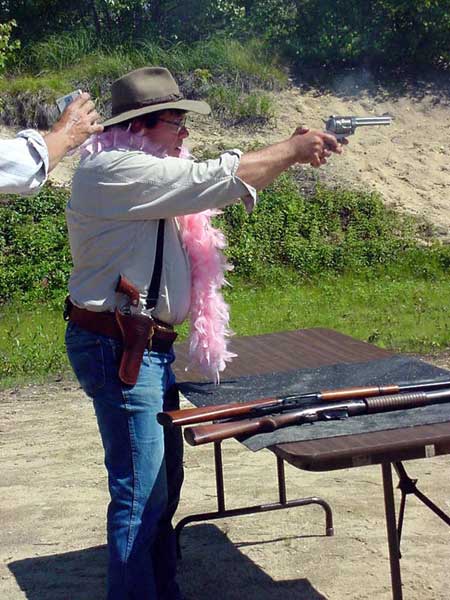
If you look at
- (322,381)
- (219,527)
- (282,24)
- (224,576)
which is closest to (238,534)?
(219,527)

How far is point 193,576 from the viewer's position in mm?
4125

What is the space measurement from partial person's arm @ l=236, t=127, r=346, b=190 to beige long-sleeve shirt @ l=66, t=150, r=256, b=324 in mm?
41

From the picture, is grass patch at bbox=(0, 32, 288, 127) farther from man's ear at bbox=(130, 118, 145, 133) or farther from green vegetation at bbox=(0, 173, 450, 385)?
man's ear at bbox=(130, 118, 145, 133)

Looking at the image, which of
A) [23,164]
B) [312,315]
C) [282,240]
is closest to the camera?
[23,164]

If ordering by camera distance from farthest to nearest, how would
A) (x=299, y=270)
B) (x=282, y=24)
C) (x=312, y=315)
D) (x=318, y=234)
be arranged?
1. (x=282, y=24)
2. (x=318, y=234)
3. (x=299, y=270)
4. (x=312, y=315)

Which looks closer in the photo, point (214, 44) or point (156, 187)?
point (156, 187)

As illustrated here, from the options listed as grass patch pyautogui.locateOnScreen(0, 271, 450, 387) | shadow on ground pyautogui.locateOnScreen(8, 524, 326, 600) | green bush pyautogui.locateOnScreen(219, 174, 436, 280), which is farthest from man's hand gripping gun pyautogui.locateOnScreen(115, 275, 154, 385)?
green bush pyautogui.locateOnScreen(219, 174, 436, 280)

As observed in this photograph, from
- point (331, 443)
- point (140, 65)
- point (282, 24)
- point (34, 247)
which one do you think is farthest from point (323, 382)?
point (282, 24)

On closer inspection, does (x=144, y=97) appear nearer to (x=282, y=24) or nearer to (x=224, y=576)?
(x=224, y=576)

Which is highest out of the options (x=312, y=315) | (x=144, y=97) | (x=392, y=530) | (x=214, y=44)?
(x=144, y=97)

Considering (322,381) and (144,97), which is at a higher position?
(144,97)

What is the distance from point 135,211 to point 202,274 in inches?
14.9

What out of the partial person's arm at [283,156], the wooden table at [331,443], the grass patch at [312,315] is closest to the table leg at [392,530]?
the wooden table at [331,443]

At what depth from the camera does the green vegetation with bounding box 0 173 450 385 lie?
1002cm
